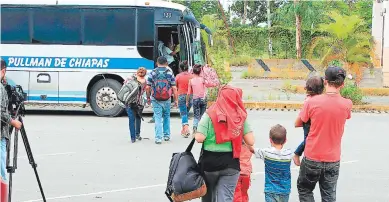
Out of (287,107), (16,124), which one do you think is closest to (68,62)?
(287,107)

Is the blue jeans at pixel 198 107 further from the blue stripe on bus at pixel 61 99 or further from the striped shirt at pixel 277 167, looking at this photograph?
the striped shirt at pixel 277 167

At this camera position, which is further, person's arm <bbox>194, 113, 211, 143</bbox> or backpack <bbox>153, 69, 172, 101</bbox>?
backpack <bbox>153, 69, 172, 101</bbox>

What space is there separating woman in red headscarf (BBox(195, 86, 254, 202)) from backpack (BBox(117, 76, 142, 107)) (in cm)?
722

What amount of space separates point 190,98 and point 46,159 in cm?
439

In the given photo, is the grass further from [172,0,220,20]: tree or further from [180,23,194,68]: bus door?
[172,0,220,20]: tree

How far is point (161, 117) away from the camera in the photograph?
14031 millimetres

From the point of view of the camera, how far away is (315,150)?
23.4 ft

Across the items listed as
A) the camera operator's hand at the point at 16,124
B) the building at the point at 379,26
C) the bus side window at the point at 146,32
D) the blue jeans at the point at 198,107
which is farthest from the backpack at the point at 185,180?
the building at the point at 379,26

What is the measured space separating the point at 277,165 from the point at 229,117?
81cm

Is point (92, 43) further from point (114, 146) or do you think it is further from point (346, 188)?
point (346, 188)

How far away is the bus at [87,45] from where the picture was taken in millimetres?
19281

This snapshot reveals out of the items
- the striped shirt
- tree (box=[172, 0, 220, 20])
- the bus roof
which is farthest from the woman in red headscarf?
tree (box=[172, 0, 220, 20])

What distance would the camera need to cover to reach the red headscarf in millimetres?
6820

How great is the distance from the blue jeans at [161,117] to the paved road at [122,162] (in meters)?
0.21
